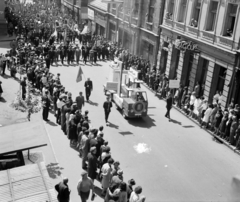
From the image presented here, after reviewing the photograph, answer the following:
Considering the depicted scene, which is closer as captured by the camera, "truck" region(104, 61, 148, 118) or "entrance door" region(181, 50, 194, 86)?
"truck" region(104, 61, 148, 118)

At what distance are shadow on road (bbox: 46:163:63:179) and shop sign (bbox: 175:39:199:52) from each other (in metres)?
13.8

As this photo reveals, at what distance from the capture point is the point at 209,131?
61.0 feet

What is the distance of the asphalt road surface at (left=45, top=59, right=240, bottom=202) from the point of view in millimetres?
12914

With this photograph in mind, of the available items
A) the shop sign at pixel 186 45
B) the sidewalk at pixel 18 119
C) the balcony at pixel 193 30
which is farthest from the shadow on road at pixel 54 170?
the balcony at pixel 193 30

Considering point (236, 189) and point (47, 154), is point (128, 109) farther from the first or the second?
point (236, 189)

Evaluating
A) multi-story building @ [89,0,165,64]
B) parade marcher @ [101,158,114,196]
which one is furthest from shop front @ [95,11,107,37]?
parade marcher @ [101,158,114,196]

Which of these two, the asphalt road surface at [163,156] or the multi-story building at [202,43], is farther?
the multi-story building at [202,43]

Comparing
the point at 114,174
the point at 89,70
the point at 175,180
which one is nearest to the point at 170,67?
the point at 89,70

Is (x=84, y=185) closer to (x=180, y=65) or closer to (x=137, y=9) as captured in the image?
(x=180, y=65)

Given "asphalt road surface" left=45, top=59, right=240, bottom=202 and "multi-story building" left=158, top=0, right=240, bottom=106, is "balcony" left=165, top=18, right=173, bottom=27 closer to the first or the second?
"multi-story building" left=158, top=0, right=240, bottom=106

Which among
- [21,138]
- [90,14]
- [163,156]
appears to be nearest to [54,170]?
[21,138]

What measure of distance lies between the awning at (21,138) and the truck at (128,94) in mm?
7782

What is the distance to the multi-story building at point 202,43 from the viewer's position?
2070cm

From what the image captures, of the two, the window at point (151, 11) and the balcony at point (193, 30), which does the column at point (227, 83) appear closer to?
the balcony at point (193, 30)
